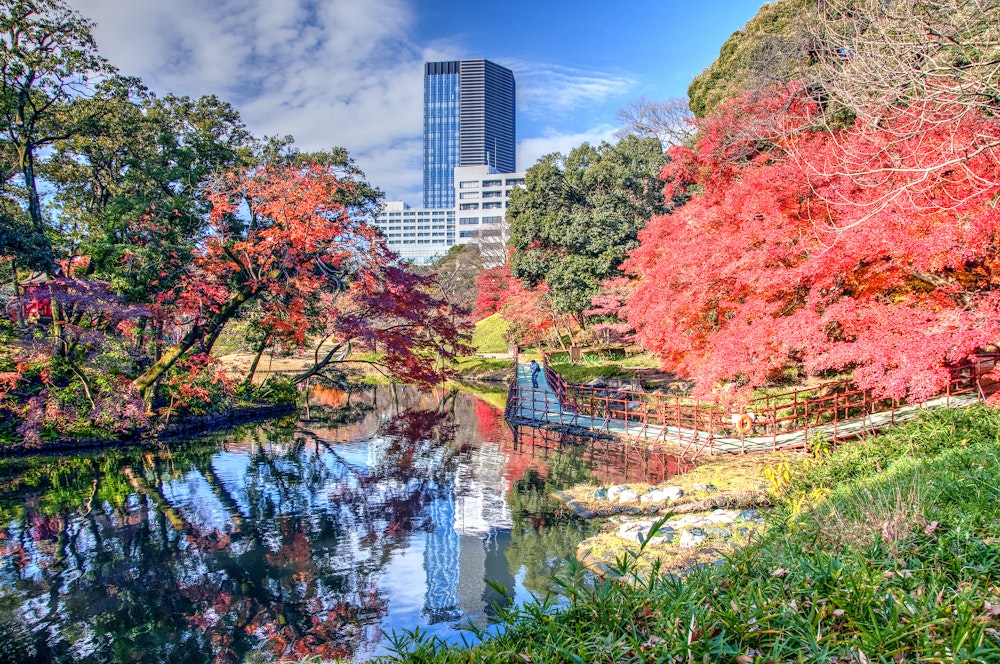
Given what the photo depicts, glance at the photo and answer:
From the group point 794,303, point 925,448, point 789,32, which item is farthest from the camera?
point 789,32

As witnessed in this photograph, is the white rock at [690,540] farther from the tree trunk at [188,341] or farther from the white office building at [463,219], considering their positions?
the white office building at [463,219]

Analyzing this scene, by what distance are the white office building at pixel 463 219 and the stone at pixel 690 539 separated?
18905mm

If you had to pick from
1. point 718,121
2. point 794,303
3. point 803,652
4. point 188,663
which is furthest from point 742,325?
point 188,663

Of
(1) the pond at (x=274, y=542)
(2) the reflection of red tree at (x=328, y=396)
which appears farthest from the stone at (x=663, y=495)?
(2) the reflection of red tree at (x=328, y=396)

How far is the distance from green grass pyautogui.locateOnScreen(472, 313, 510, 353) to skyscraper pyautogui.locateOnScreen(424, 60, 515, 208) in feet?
392

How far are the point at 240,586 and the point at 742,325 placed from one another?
9.82 m

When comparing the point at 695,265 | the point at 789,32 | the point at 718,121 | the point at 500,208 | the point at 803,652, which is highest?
the point at 500,208

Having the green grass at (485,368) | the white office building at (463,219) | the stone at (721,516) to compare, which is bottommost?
the stone at (721,516)

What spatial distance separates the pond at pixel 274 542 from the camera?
233 inches

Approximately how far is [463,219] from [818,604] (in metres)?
95.1

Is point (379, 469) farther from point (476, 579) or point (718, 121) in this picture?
point (718, 121)

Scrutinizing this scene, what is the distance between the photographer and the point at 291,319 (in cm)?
1589

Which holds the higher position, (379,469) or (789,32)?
(789,32)

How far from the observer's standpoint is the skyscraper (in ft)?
519
